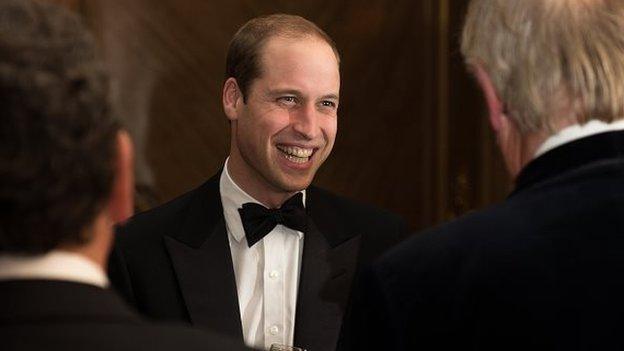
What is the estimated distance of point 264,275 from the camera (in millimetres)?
2877

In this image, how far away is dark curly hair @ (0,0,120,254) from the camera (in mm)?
1180

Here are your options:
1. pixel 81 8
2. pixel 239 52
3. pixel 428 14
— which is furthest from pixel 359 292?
pixel 428 14

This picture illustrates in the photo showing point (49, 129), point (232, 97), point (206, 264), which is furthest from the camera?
point (232, 97)

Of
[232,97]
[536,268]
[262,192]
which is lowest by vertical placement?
[536,268]

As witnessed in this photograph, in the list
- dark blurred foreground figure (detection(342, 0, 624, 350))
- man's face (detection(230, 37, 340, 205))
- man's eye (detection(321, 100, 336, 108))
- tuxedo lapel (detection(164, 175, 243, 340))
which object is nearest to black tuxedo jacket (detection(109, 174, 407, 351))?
tuxedo lapel (detection(164, 175, 243, 340))

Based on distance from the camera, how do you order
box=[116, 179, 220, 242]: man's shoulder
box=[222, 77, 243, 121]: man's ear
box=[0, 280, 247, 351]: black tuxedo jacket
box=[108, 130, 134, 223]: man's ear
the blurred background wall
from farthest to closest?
the blurred background wall → box=[222, 77, 243, 121]: man's ear → box=[116, 179, 220, 242]: man's shoulder → box=[108, 130, 134, 223]: man's ear → box=[0, 280, 247, 351]: black tuxedo jacket

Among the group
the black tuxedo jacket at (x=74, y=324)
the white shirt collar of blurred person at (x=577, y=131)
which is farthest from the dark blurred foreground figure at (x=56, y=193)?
the white shirt collar of blurred person at (x=577, y=131)

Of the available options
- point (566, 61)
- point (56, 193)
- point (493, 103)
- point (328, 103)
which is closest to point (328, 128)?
point (328, 103)

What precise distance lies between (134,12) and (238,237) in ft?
4.92

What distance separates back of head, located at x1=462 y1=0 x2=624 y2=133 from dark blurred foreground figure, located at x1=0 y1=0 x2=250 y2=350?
2.27 ft

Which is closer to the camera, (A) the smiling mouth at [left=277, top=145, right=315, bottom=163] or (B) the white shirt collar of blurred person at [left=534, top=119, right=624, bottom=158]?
(B) the white shirt collar of blurred person at [left=534, top=119, right=624, bottom=158]

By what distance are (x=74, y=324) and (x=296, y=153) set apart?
1.77 m

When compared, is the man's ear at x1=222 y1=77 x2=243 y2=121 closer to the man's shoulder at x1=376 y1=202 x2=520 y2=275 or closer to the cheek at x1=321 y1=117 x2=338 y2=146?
the cheek at x1=321 y1=117 x2=338 y2=146

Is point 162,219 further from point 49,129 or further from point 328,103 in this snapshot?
point 49,129
